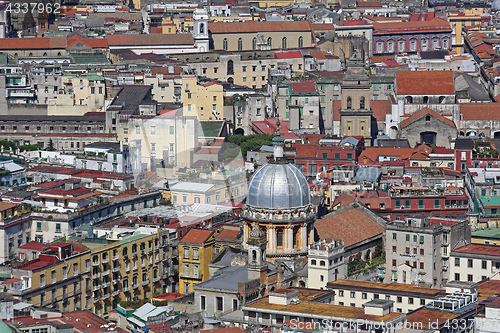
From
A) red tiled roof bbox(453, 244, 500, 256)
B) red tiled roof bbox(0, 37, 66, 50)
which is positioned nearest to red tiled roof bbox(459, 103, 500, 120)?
red tiled roof bbox(453, 244, 500, 256)

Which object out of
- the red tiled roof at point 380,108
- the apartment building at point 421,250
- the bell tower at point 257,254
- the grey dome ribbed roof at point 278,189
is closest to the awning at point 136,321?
the bell tower at point 257,254

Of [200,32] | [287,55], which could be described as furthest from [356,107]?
[200,32]

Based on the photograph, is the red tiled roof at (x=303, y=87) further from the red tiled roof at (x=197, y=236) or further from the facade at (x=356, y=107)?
the red tiled roof at (x=197, y=236)

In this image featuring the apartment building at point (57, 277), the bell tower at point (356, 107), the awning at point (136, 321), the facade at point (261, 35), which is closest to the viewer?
the awning at point (136, 321)

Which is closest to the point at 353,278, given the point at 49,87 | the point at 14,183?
the point at 14,183

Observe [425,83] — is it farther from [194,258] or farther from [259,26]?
[194,258]
